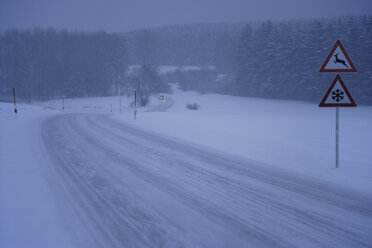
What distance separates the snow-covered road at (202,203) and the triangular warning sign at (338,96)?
2136 millimetres

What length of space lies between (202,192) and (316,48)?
48.8 meters

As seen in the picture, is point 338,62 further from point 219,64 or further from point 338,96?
point 219,64

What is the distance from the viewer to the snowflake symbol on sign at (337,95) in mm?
6508

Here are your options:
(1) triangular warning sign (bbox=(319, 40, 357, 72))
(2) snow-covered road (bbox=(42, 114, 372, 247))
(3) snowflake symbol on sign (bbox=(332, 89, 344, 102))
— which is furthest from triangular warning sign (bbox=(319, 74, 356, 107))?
(2) snow-covered road (bbox=(42, 114, 372, 247))

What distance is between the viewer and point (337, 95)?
6547mm

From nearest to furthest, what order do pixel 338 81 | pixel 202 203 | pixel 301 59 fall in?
pixel 202 203, pixel 338 81, pixel 301 59

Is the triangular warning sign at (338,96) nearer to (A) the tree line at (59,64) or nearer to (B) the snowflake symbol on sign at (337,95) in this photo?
(B) the snowflake symbol on sign at (337,95)

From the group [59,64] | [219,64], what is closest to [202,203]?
[59,64]

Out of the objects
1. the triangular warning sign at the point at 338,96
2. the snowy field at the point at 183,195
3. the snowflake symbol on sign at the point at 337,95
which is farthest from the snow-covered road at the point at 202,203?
the snowflake symbol on sign at the point at 337,95

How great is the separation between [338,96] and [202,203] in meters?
4.60

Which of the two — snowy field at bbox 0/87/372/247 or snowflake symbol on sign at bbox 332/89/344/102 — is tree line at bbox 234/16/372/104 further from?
snowflake symbol on sign at bbox 332/89/344/102

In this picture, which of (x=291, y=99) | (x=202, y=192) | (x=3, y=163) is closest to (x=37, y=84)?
(x=291, y=99)

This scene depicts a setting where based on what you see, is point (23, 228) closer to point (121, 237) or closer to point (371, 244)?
point (121, 237)

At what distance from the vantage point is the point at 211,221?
3969 millimetres
